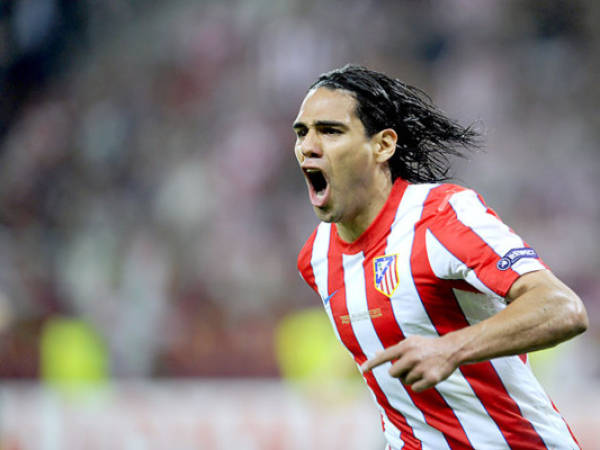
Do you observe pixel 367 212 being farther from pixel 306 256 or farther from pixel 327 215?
pixel 306 256

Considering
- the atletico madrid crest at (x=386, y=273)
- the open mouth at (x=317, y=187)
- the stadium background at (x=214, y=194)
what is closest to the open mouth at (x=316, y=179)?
the open mouth at (x=317, y=187)

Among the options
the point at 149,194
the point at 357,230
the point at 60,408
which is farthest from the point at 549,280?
the point at 149,194

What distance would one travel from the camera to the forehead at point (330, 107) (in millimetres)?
2881

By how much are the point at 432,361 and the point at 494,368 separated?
72 cm

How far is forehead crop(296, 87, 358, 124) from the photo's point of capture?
2.88m

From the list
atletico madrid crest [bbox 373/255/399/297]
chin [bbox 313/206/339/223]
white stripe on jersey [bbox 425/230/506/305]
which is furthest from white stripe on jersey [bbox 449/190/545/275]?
chin [bbox 313/206/339/223]

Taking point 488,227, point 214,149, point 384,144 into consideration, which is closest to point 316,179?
point 384,144

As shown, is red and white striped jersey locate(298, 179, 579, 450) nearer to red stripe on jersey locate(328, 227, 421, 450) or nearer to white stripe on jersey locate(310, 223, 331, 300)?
red stripe on jersey locate(328, 227, 421, 450)

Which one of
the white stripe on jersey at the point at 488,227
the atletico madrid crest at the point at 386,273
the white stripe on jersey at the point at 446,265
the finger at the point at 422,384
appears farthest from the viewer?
the atletico madrid crest at the point at 386,273

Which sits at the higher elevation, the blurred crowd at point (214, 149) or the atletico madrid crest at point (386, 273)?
the blurred crowd at point (214, 149)

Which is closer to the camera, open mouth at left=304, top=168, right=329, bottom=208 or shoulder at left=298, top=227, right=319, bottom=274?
open mouth at left=304, top=168, right=329, bottom=208

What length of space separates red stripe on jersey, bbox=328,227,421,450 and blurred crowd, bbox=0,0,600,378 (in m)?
4.60

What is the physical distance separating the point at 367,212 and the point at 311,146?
1.04ft

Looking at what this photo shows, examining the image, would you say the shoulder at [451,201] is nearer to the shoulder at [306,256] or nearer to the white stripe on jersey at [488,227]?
the white stripe on jersey at [488,227]
